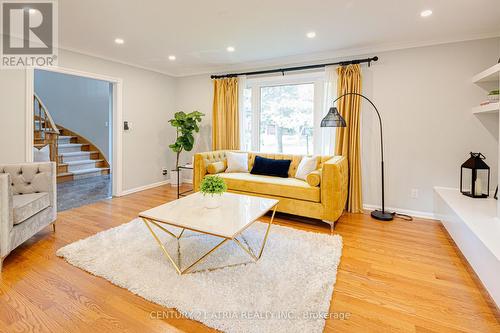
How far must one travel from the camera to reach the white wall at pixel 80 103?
22.0 ft

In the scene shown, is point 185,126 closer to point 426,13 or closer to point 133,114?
point 133,114

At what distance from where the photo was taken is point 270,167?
157 inches

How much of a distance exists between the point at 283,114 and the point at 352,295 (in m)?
3.32

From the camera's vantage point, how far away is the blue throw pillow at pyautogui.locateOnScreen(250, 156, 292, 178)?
3.93 m

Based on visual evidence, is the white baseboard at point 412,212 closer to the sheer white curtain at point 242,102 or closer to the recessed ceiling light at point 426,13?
the recessed ceiling light at point 426,13

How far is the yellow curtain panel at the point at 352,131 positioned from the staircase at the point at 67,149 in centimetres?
545

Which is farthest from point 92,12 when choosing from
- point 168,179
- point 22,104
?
point 168,179

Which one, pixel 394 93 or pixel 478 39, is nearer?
pixel 478 39

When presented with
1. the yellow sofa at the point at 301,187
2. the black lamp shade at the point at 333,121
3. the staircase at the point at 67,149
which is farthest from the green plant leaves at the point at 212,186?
the staircase at the point at 67,149

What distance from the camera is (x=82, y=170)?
617 cm

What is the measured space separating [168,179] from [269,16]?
4.11m

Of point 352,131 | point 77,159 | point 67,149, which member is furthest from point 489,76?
point 67,149

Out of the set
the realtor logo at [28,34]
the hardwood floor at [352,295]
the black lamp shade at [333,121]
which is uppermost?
the realtor logo at [28,34]

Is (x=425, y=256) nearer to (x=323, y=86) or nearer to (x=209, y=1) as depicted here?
(x=323, y=86)
